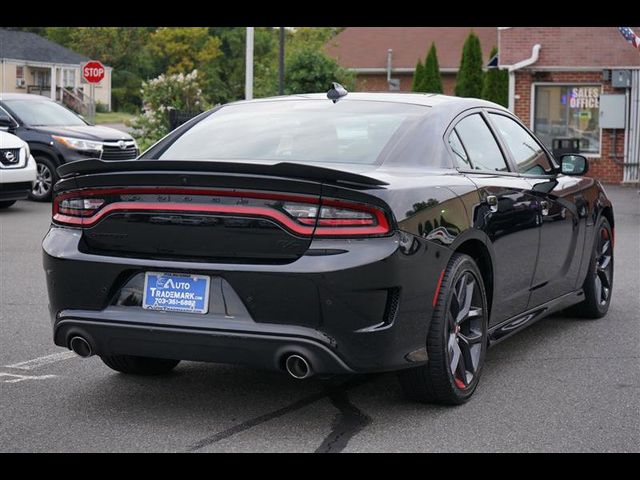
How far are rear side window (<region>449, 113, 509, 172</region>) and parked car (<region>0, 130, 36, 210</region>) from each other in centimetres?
1096

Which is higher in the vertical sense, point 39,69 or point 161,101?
point 39,69

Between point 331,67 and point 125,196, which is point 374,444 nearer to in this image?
point 125,196

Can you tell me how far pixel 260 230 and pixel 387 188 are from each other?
0.60m

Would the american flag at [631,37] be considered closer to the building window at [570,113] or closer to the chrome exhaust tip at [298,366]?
the building window at [570,113]

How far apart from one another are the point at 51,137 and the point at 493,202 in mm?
13656

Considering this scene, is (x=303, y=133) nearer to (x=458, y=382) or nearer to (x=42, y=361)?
(x=458, y=382)

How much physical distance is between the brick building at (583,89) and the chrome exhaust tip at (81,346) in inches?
891

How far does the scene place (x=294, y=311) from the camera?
16.3 feet

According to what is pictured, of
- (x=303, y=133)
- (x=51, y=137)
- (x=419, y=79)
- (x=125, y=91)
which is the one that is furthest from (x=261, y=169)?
(x=125, y=91)

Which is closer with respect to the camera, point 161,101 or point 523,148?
point 523,148

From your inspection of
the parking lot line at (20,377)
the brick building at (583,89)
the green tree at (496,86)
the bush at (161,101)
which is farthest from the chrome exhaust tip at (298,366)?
the green tree at (496,86)

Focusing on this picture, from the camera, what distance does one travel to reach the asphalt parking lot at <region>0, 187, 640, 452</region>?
5.01 metres

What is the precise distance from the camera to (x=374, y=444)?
4980mm
